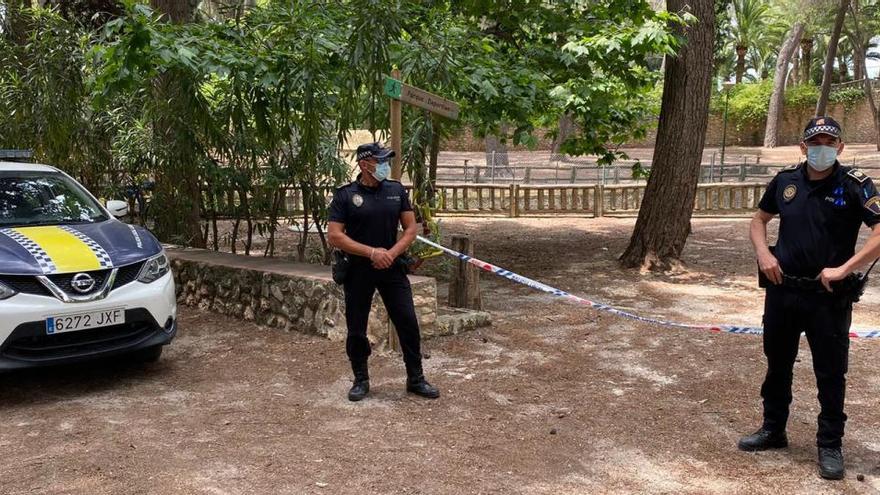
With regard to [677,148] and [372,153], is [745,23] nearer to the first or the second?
[677,148]

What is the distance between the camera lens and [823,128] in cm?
397

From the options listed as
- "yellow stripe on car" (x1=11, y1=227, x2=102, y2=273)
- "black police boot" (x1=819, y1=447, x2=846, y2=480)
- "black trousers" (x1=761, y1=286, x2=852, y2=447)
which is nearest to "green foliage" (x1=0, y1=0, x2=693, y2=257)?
"yellow stripe on car" (x1=11, y1=227, x2=102, y2=273)

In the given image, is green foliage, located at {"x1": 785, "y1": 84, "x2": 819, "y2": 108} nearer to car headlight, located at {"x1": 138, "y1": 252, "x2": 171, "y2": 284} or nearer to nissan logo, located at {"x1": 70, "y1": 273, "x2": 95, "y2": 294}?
car headlight, located at {"x1": 138, "y1": 252, "x2": 171, "y2": 284}

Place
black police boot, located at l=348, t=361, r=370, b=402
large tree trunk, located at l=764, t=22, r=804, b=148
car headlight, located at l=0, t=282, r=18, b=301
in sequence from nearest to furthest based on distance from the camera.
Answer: car headlight, located at l=0, t=282, r=18, b=301 → black police boot, located at l=348, t=361, r=370, b=402 → large tree trunk, located at l=764, t=22, r=804, b=148

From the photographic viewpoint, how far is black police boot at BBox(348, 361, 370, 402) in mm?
5375

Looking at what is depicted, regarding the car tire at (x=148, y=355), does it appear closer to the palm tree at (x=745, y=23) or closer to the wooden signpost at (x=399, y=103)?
the wooden signpost at (x=399, y=103)

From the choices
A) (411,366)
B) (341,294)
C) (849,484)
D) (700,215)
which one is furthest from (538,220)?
(849,484)

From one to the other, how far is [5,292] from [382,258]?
7.70ft

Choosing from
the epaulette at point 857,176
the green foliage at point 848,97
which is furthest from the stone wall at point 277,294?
the green foliage at point 848,97

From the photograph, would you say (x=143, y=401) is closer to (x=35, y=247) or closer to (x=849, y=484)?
(x=35, y=247)

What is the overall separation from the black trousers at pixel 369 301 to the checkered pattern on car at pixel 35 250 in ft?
6.21

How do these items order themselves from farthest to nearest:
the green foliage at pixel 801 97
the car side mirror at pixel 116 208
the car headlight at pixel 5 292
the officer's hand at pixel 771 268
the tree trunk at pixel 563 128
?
1. the green foliage at pixel 801 97
2. the tree trunk at pixel 563 128
3. the car side mirror at pixel 116 208
4. the car headlight at pixel 5 292
5. the officer's hand at pixel 771 268

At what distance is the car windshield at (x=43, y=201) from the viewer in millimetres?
5949

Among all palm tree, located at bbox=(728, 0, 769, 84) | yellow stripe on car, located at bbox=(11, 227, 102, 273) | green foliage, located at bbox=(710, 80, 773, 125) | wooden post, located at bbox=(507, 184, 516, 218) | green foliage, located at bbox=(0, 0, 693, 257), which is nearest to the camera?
yellow stripe on car, located at bbox=(11, 227, 102, 273)
